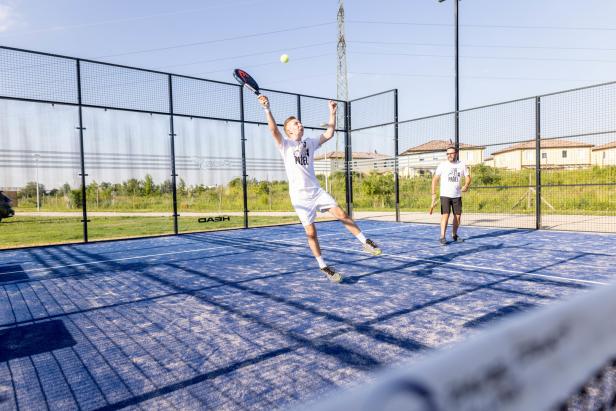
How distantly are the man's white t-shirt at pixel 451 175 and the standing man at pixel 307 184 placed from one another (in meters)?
3.33

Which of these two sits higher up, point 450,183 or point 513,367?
point 450,183

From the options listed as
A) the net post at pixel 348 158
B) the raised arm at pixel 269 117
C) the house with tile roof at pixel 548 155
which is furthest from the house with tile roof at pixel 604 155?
the raised arm at pixel 269 117

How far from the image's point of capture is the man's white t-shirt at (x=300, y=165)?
4.88 metres

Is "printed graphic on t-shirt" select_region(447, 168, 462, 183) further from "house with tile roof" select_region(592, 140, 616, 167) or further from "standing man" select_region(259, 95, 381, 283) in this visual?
"house with tile roof" select_region(592, 140, 616, 167)

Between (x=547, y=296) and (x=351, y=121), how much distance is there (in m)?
10.7

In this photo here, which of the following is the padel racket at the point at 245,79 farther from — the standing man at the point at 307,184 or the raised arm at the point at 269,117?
the raised arm at the point at 269,117

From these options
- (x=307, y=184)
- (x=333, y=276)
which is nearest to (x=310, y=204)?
(x=307, y=184)

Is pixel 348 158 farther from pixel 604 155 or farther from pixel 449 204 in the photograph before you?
pixel 604 155

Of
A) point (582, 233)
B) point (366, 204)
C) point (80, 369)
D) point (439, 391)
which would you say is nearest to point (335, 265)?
point (80, 369)

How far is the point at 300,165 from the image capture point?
491 cm

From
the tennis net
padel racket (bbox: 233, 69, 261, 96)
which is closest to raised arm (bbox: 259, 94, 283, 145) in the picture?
padel racket (bbox: 233, 69, 261, 96)

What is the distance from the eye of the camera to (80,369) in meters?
2.58

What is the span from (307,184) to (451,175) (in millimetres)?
3722

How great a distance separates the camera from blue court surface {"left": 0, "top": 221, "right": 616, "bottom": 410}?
2.32m
